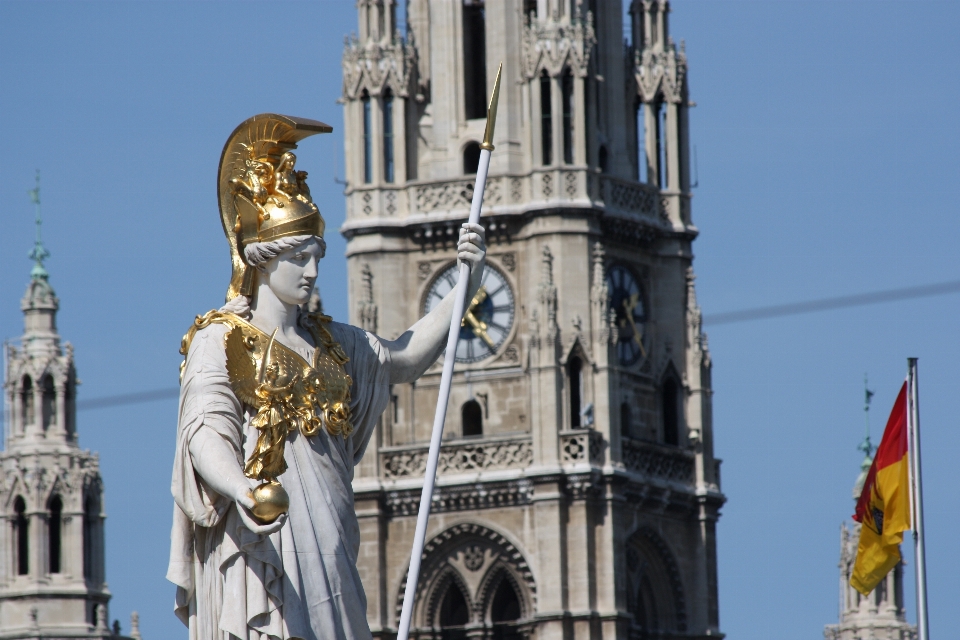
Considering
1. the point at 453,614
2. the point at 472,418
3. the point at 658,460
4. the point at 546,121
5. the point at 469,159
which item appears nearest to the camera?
the point at 453,614

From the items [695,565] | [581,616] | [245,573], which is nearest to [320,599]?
[245,573]

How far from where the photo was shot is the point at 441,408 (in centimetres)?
1711

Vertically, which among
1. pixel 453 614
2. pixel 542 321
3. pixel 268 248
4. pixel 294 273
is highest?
pixel 542 321

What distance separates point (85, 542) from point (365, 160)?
55.3 ft

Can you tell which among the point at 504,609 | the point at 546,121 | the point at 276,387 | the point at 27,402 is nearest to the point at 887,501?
the point at 276,387

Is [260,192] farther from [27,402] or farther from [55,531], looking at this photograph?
[27,402]

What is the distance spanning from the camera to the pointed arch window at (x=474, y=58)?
295ft

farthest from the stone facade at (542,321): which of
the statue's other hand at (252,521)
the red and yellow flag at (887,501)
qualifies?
the statue's other hand at (252,521)

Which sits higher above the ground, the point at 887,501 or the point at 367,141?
the point at 367,141

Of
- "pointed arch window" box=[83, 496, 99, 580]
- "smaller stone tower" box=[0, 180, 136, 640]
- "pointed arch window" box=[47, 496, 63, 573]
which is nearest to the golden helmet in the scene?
"smaller stone tower" box=[0, 180, 136, 640]

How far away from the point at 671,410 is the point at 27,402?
2146 centimetres

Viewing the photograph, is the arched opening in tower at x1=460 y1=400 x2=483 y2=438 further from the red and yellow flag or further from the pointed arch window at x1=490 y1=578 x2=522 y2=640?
the red and yellow flag

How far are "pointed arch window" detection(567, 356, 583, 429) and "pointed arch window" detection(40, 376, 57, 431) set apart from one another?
2031cm

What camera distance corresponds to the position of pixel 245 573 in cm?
1689
